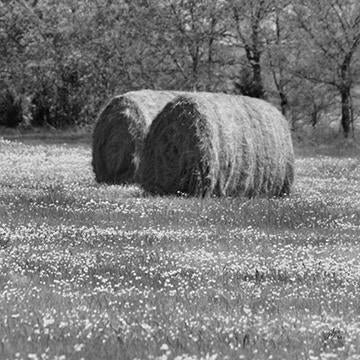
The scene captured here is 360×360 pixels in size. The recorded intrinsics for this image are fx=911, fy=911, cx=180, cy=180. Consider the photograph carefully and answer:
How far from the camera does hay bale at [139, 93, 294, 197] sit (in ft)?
59.9

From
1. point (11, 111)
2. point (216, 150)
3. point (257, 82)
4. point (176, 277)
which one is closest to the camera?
point (176, 277)

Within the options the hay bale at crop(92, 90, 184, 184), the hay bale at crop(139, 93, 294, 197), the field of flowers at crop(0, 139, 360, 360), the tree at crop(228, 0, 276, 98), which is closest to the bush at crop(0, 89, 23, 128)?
the tree at crop(228, 0, 276, 98)

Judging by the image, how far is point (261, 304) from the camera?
7.80m

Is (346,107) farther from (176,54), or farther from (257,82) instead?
(176,54)

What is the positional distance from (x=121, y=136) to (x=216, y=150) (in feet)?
18.1

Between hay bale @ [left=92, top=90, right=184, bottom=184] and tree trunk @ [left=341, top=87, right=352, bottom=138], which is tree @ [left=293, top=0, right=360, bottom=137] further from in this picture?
hay bale @ [left=92, top=90, right=184, bottom=184]

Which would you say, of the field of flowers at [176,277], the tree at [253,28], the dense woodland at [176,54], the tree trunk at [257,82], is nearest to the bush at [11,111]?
the dense woodland at [176,54]

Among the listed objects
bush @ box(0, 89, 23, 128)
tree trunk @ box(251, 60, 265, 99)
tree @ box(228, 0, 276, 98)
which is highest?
tree @ box(228, 0, 276, 98)

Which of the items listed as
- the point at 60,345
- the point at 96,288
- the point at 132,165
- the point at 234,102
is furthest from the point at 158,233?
the point at 132,165

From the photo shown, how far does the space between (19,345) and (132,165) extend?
17099 millimetres

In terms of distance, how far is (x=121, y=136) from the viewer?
23.3 metres

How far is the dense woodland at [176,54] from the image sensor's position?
50.1 metres

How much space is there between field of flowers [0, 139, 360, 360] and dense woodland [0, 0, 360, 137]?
33.7 m

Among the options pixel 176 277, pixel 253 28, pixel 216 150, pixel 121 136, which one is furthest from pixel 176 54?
pixel 176 277
